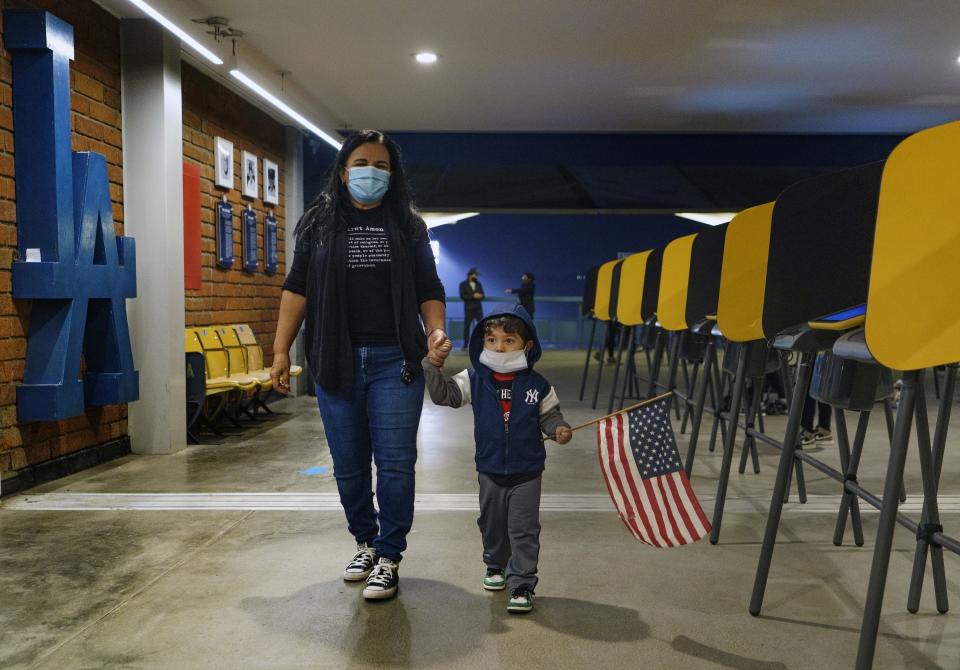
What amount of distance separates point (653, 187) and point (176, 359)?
664 centimetres

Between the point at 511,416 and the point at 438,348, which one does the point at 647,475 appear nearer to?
the point at 511,416

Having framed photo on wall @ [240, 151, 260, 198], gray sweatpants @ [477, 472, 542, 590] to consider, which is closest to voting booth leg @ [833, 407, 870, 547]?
gray sweatpants @ [477, 472, 542, 590]

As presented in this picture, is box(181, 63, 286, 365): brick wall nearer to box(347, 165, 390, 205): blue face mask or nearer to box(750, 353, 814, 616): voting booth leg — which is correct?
box(347, 165, 390, 205): blue face mask

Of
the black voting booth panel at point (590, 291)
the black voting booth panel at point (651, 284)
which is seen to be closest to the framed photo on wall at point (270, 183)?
the black voting booth panel at point (590, 291)

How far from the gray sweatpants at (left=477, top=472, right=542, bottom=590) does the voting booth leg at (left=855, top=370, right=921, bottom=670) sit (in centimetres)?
96

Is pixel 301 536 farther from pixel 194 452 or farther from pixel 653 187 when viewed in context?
pixel 653 187

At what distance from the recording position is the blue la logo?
4.25m

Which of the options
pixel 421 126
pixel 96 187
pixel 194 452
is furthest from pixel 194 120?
pixel 421 126

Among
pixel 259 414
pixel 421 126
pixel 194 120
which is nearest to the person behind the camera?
pixel 194 120

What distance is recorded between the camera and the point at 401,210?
Answer: 2793 mm

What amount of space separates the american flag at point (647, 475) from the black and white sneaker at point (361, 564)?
0.87 meters

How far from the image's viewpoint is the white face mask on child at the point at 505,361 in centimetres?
254

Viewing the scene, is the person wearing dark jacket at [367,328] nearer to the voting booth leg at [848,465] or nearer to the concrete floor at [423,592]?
the concrete floor at [423,592]

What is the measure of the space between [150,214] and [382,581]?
3499mm
